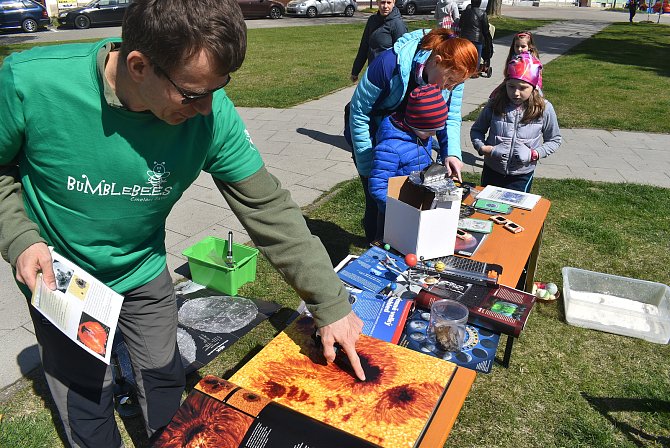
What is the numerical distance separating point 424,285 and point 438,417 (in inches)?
38.7

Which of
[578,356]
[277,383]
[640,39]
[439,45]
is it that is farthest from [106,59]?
[640,39]

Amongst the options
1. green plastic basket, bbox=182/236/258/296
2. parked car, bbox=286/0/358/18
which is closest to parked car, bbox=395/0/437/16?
parked car, bbox=286/0/358/18

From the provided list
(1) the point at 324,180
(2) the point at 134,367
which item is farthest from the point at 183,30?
(1) the point at 324,180

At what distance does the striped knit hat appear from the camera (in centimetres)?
268

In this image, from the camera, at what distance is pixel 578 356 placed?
312 cm

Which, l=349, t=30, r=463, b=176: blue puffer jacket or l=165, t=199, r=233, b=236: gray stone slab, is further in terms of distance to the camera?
l=165, t=199, r=233, b=236: gray stone slab

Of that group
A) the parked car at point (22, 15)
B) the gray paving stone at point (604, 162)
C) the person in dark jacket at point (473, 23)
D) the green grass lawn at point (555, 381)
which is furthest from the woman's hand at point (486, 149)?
the parked car at point (22, 15)

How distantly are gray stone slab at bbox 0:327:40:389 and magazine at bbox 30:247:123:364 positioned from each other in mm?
1732

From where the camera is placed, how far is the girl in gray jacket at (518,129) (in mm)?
3736

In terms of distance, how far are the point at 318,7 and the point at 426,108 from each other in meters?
21.6

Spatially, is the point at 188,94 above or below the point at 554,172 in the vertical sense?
above

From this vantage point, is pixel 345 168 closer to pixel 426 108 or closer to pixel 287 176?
pixel 287 176

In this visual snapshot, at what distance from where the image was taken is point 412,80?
2.84 metres

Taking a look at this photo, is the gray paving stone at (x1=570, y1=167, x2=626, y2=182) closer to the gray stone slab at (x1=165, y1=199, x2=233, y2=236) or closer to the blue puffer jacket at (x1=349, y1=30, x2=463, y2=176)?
the blue puffer jacket at (x1=349, y1=30, x2=463, y2=176)
